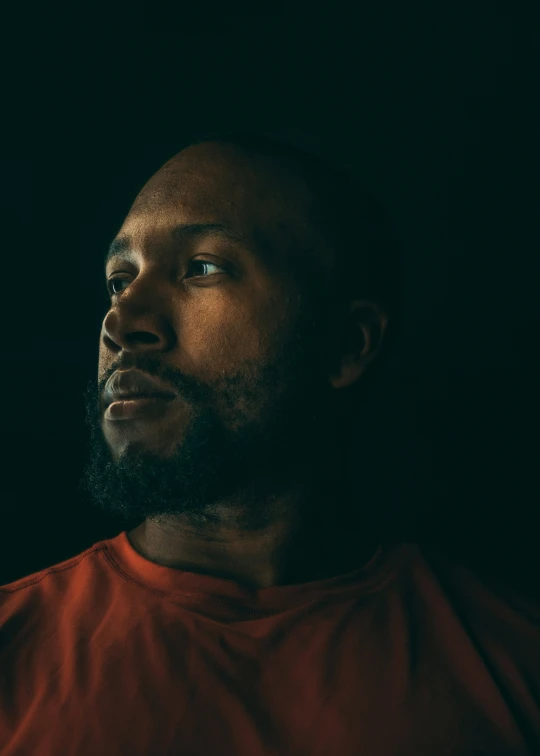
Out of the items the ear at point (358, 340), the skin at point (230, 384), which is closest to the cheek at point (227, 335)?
the skin at point (230, 384)

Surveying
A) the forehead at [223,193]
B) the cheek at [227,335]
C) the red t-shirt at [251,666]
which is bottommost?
the red t-shirt at [251,666]

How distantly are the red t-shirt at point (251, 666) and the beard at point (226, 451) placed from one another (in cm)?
16

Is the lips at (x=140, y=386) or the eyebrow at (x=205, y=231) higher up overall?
the eyebrow at (x=205, y=231)

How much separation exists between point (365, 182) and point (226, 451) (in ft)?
3.67

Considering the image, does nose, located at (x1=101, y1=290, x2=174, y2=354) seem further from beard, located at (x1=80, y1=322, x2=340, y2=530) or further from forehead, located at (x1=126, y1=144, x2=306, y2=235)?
forehead, located at (x1=126, y1=144, x2=306, y2=235)

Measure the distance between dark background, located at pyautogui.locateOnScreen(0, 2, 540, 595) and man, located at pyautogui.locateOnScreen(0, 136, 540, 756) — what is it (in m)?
0.31

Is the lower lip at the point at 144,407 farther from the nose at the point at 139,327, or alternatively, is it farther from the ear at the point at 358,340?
the ear at the point at 358,340

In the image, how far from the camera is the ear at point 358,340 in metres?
1.93

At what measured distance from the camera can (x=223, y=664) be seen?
1484 mm

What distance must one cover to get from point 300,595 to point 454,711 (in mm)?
393

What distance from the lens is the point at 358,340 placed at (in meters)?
1.97

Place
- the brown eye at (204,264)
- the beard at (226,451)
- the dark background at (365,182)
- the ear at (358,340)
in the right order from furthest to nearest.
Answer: the dark background at (365,182) < the ear at (358,340) < the brown eye at (204,264) < the beard at (226,451)

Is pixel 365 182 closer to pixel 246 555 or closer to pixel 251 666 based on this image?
pixel 246 555

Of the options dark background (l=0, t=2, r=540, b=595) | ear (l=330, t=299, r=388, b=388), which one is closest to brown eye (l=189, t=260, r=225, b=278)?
ear (l=330, t=299, r=388, b=388)
